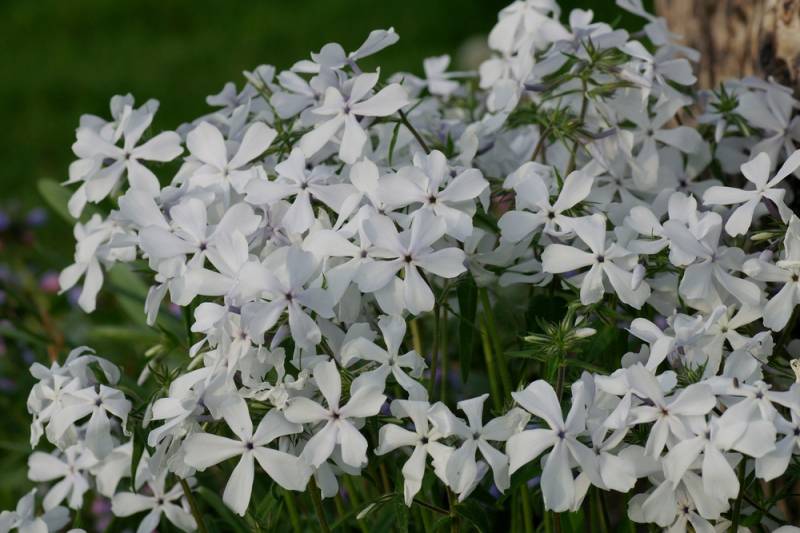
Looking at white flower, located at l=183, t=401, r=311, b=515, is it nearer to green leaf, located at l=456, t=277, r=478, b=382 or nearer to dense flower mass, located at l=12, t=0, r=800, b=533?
dense flower mass, located at l=12, t=0, r=800, b=533

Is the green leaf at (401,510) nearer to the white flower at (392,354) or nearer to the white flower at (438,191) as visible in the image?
the white flower at (392,354)

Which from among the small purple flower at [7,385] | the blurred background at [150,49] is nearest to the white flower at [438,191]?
the small purple flower at [7,385]

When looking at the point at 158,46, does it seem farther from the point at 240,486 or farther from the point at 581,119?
the point at 240,486

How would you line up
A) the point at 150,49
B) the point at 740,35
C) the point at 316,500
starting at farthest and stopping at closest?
the point at 150,49, the point at 740,35, the point at 316,500

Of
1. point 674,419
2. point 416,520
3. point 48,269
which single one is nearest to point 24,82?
point 48,269

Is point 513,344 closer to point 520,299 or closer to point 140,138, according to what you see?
point 520,299

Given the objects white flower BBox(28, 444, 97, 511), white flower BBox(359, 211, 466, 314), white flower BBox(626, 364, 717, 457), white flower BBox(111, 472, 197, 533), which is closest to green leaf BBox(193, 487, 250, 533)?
white flower BBox(111, 472, 197, 533)

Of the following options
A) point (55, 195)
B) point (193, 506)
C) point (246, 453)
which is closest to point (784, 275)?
point (246, 453)
